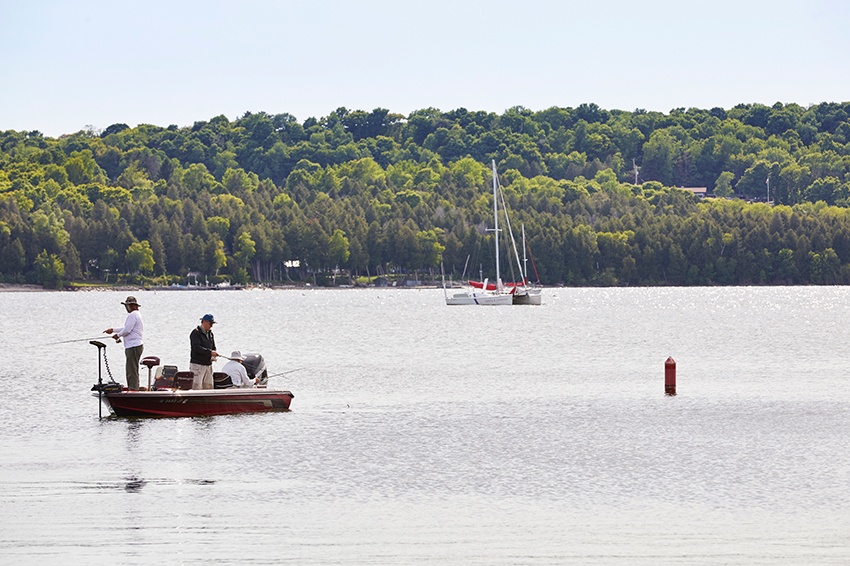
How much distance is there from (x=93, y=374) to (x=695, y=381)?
23.7 metres

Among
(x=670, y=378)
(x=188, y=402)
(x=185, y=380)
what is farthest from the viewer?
(x=670, y=378)

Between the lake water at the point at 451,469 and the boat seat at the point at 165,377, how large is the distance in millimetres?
1099

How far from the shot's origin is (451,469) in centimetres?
2903

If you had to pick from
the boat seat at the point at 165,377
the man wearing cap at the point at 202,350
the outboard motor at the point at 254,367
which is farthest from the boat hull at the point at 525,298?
the man wearing cap at the point at 202,350

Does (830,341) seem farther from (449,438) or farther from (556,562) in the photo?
(556,562)

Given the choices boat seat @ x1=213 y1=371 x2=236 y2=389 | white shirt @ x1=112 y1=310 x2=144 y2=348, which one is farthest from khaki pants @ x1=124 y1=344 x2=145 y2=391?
boat seat @ x1=213 y1=371 x2=236 y2=389

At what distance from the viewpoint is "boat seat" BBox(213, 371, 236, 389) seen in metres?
38.6

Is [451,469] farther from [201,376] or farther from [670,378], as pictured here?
[670,378]

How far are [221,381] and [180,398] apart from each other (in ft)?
6.92

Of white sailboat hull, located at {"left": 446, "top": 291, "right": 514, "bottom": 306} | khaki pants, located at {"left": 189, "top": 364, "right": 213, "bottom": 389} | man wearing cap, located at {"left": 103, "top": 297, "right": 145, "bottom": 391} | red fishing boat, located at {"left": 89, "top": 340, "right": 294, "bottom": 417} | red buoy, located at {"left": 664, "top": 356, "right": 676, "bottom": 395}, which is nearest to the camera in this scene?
red fishing boat, located at {"left": 89, "top": 340, "right": 294, "bottom": 417}

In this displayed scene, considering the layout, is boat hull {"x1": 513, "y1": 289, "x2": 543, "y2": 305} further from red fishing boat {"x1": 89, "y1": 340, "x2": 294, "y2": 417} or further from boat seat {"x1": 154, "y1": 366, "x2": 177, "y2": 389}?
boat seat {"x1": 154, "y1": 366, "x2": 177, "y2": 389}

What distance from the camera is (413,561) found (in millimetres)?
20172

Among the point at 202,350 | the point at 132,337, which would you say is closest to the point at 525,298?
the point at 202,350

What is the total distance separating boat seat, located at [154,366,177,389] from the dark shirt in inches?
45.3
